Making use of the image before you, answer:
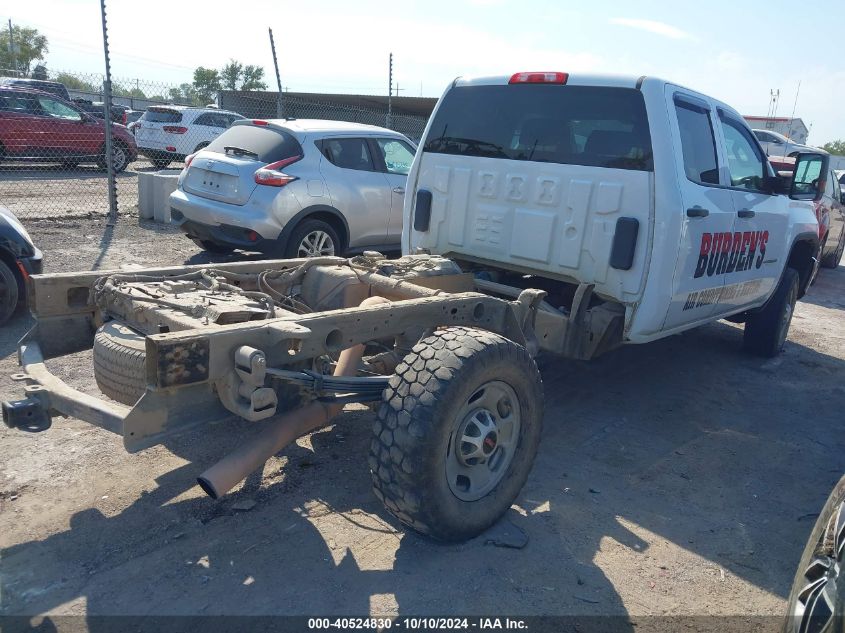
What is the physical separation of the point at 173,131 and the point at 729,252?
16456 mm

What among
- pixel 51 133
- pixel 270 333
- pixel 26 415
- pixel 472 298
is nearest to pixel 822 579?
pixel 472 298

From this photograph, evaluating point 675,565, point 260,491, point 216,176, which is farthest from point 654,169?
point 216,176

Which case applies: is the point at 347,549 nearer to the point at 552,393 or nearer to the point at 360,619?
the point at 360,619

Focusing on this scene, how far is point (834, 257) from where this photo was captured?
1404cm

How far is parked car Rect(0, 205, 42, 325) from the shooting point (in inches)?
232

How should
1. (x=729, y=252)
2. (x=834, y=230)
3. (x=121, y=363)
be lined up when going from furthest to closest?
1. (x=834, y=230)
2. (x=729, y=252)
3. (x=121, y=363)

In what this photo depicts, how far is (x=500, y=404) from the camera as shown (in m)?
3.65

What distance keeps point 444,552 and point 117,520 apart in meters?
1.57

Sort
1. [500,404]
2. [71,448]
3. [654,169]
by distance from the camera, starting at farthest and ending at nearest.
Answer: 1. [654,169]
2. [71,448]
3. [500,404]

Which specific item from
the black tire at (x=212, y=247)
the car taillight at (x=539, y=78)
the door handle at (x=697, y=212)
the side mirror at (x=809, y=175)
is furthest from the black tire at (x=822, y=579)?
the black tire at (x=212, y=247)

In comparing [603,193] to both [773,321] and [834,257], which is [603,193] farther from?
[834,257]

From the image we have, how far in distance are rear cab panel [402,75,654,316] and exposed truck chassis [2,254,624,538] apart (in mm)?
333

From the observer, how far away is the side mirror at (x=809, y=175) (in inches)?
233

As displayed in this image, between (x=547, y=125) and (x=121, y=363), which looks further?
(x=547, y=125)
